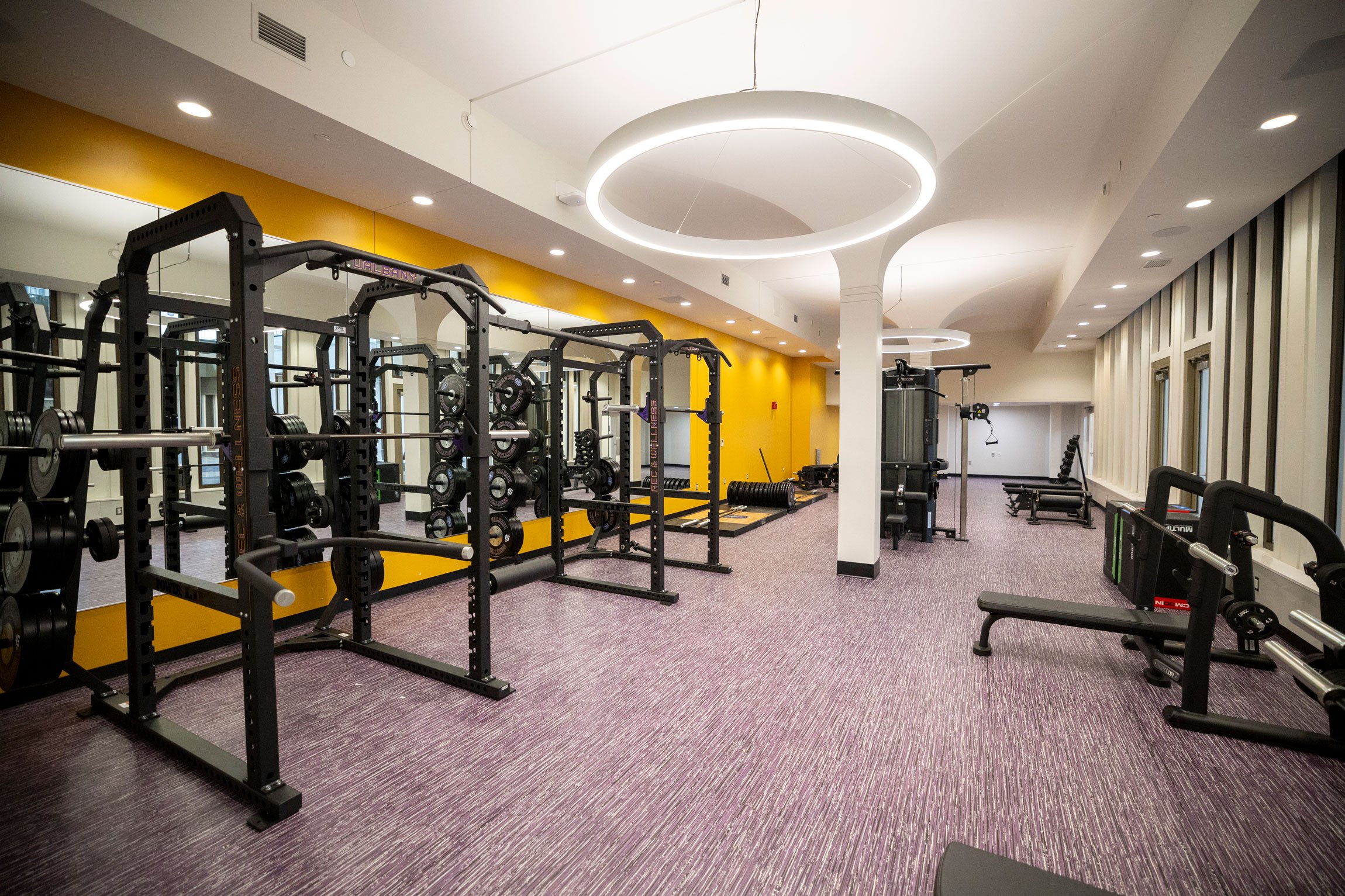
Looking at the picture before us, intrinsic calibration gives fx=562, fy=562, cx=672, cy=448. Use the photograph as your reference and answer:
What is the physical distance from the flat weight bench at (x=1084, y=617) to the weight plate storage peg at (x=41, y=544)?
15.6ft

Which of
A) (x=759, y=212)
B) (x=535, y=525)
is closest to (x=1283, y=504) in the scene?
(x=759, y=212)

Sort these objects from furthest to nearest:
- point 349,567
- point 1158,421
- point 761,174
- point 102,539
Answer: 1. point 1158,421
2. point 761,174
3. point 349,567
4. point 102,539

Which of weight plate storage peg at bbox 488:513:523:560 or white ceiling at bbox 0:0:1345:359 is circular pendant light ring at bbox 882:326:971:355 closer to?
white ceiling at bbox 0:0:1345:359

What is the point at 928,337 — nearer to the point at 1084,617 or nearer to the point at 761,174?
the point at 761,174

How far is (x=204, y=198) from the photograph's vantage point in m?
3.57

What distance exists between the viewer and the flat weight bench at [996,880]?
138cm

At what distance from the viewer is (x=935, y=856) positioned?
6.14 ft

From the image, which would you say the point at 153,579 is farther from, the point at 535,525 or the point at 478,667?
the point at 535,525

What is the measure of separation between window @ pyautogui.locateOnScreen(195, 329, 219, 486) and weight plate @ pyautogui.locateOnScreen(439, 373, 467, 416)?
1.48 meters

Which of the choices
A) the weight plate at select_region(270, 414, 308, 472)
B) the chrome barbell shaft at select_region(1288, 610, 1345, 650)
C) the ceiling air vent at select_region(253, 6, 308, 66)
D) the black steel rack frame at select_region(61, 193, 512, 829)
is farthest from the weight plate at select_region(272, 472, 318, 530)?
the chrome barbell shaft at select_region(1288, 610, 1345, 650)

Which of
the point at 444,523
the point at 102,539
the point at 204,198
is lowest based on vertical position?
the point at 444,523

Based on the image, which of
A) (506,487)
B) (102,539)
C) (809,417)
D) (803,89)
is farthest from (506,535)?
(809,417)

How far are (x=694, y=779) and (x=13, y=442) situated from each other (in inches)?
135

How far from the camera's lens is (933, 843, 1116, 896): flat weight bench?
1.38m
